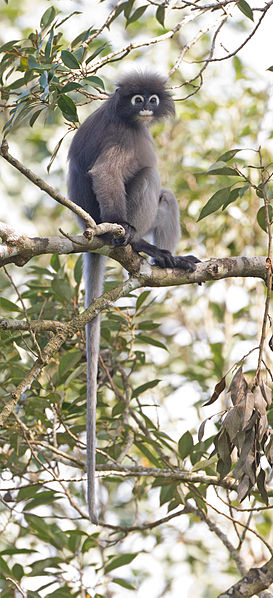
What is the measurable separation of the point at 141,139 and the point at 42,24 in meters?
1.29

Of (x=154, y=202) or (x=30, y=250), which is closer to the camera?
(x=30, y=250)

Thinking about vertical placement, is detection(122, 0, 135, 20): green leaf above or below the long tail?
above

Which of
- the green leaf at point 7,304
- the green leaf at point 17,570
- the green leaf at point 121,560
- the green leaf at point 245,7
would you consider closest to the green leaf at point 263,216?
the green leaf at point 245,7

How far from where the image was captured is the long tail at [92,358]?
3336 mm

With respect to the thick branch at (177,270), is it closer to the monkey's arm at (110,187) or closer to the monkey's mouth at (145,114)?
the monkey's arm at (110,187)

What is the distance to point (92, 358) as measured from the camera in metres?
3.86

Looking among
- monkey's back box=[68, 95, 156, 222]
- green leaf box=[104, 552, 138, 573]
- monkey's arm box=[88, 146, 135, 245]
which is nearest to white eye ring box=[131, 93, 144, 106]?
monkey's back box=[68, 95, 156, 222]

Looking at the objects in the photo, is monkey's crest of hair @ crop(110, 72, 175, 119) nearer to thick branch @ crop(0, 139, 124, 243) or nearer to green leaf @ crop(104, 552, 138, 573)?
thick branch @ crop(0, 139, 124, 243)

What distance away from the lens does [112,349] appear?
4.56 metres

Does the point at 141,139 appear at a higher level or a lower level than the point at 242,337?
higher

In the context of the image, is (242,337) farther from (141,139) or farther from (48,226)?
(48,226)

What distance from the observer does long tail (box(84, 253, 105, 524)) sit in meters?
3.34

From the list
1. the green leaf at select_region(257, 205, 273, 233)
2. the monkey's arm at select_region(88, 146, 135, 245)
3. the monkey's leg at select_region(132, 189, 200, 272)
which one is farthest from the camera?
the monkey's leg at select_region(132, 189, 200, 272)

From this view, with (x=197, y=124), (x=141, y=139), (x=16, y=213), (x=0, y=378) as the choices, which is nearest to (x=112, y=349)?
(x=0, y=378)
